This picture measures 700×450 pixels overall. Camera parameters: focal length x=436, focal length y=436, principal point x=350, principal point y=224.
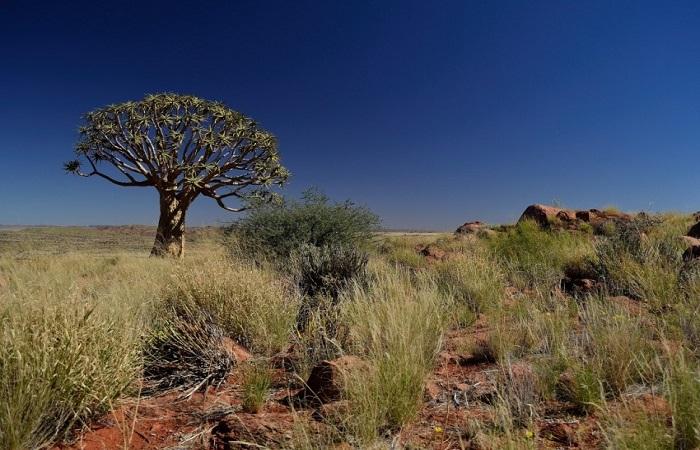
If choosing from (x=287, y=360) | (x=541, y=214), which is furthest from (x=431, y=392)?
(x=541, y=214)

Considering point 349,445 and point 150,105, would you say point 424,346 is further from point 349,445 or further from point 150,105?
point 150,105

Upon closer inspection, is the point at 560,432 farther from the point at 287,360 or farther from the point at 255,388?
the point at 287,360

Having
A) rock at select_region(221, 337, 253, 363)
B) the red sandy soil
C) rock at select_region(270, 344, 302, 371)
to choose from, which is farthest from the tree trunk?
the red sandy soil

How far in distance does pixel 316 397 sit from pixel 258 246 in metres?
8.07

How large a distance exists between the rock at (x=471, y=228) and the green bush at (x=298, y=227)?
753 cm

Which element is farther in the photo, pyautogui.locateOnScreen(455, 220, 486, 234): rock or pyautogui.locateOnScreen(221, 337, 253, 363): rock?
pyautogui.locateOnScreen(455, 220, 486, 234): rock

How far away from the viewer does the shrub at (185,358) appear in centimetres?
365

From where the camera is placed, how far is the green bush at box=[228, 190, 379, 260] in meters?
10.9

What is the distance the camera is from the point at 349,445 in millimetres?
2359

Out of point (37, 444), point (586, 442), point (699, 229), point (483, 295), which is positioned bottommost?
point (37, 444)

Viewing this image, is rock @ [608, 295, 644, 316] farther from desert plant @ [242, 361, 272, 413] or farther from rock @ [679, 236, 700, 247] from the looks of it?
desert plant @ [242, 361, 272, 413]

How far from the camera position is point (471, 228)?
65.5ft

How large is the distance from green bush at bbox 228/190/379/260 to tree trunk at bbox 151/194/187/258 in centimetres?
329

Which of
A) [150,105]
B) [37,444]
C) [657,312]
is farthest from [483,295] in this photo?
[150,105]
